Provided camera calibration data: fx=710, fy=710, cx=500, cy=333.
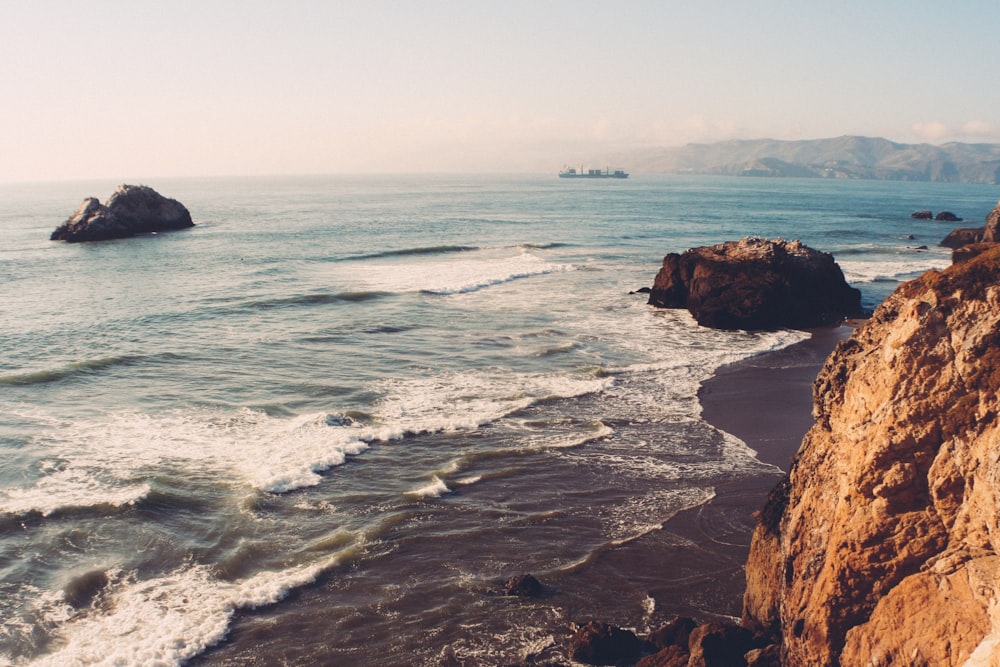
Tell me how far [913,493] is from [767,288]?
24075 millimetres

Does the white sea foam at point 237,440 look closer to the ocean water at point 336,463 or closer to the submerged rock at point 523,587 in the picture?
the ocean water at point 336,463

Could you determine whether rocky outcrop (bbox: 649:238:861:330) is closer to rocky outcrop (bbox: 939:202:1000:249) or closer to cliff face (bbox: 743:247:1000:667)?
cliff face (bbox: 743:247:1000:667)

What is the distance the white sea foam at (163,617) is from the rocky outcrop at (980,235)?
177ft

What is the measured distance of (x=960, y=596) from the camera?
6070mm

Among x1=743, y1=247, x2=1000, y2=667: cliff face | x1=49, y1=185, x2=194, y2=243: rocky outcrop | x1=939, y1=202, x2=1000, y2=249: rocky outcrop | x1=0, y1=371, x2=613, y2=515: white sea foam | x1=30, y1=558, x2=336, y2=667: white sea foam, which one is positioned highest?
x1=49, y1=185, x2=194, y2=243: rocky outcrop

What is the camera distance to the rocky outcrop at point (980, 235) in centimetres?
5100

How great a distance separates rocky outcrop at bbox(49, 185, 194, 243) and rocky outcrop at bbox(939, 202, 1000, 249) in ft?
225

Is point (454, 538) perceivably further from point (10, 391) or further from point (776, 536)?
point (10, 391)

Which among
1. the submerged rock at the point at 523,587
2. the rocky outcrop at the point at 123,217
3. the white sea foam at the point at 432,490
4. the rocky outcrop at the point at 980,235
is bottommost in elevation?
the submerged rock at the point at 523,587

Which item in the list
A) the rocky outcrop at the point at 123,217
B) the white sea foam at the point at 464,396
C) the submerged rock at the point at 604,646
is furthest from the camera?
the rocky outcrop at the point at 123,217

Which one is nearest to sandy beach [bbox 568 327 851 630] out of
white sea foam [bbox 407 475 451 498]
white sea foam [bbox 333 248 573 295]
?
white sea foam [bbox 407 475 451 498]

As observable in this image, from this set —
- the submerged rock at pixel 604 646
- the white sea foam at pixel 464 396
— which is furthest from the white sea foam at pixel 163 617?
the white sea foam at pixel 464 396

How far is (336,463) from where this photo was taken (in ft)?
52.3

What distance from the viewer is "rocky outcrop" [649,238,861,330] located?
29.5 m
